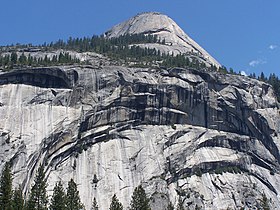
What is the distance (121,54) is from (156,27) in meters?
51.5

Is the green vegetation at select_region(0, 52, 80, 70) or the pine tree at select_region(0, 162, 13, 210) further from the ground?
the green vegetation at select_region(0, 52, 80, 70)

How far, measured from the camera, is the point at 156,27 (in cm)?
15900

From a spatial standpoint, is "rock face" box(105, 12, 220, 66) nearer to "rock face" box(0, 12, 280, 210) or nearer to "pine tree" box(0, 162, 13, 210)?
"rock face" box(0, 12, 280, 210)

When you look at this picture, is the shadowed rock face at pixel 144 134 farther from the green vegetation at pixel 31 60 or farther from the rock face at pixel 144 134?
the green vegetation at pixel 31 60

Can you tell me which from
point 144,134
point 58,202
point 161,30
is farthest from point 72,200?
point 161,30

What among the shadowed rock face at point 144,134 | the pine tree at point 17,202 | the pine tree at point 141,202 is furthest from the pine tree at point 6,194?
the shadowed rock face at point 144,134

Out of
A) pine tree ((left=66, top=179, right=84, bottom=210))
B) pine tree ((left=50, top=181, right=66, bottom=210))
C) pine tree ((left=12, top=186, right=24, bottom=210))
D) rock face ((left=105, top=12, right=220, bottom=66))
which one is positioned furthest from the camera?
rock face ((left=105, top=12, right=220, bottom=66))

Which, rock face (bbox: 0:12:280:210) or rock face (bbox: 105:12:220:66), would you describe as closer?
rock face (bbox: 0:12:280:210)

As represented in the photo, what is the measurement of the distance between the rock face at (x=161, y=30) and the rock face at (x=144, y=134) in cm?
4091

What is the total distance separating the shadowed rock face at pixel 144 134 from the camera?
81375 mm

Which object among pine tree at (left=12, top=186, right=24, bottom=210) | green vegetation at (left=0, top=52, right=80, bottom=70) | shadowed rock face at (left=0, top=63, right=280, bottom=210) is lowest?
pine tree at (left=12, top=186, right=24, bottom=210)

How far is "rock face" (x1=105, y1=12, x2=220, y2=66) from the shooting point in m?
145

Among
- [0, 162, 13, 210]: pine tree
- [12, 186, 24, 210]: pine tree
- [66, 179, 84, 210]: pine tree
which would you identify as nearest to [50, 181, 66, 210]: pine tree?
[66, 179, 84, 210]: pine tree

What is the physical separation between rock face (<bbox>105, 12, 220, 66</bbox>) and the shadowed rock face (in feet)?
135
